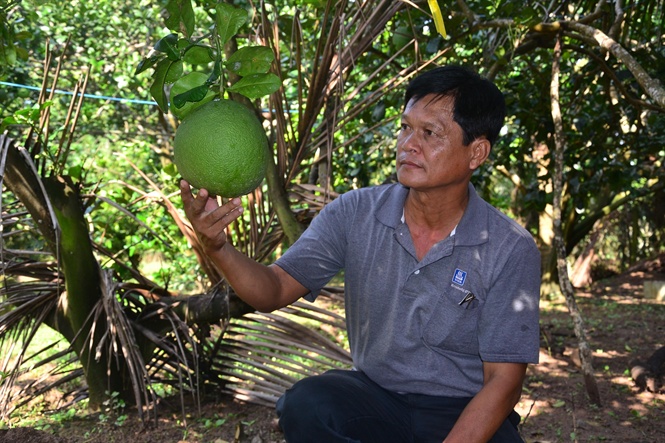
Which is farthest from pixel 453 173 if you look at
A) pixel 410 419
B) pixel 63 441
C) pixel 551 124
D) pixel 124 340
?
pixel 551 124

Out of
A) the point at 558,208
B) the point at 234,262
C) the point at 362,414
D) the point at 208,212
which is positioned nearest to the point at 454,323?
the point at 362,414

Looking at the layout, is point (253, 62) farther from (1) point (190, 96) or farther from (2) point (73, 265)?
(2) point (73, 265)

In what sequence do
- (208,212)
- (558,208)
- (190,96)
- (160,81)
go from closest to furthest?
(190,96) < (160,81) < (208,212) < (558,208)

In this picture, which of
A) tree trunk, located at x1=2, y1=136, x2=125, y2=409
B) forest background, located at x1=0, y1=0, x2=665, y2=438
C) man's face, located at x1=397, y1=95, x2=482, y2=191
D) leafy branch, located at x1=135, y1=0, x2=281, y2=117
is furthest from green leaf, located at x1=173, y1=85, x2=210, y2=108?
tree trunk, located at x1=2, y1=136, x2=125, y2=409

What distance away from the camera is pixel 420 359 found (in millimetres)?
1906

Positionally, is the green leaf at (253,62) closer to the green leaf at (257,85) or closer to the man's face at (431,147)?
the green leaf at (257,85)

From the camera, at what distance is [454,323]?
187 centimetres

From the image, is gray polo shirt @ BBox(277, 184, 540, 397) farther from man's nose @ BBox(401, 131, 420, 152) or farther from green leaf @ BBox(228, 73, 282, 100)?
green leaf @ BBox(228, 73, 282, 100)

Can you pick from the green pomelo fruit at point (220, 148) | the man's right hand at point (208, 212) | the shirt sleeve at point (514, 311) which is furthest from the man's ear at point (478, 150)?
the green pomelo fruit at point (220, 148)

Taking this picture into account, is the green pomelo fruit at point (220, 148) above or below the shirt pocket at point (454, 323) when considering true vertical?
above

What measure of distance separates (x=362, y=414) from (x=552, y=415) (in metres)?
1.57

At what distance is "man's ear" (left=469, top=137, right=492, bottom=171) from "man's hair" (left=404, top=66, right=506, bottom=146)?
0.02 m

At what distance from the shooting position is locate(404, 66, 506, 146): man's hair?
1.88 metres

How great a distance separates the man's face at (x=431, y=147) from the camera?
6.06 ft
